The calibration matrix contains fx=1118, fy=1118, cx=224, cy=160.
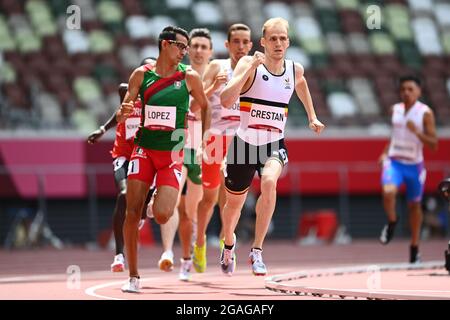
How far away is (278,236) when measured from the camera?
25.0 metres

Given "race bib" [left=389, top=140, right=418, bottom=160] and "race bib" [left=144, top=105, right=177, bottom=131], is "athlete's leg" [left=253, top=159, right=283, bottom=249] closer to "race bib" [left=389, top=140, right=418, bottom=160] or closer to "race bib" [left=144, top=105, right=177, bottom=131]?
"race bib" [left=144, top=105, right=177, bottom=131]

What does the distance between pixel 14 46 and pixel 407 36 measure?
1060 centimetres

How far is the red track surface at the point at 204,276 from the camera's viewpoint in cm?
1084

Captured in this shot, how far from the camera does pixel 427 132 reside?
16141 millimetres

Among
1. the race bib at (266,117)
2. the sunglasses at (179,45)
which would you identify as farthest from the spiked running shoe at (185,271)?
the sunglasses at (179,45)

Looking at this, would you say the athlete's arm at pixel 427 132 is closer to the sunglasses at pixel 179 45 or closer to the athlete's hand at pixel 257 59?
the athlete's hand at pixel 257 59

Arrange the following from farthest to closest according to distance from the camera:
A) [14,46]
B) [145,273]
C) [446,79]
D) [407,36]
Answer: [407,36] < [446,79] < [14,46] < [145,273]

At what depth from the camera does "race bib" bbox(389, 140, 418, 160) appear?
1603 centimetres

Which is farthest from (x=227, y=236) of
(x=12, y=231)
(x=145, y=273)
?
(x=12, y=231)

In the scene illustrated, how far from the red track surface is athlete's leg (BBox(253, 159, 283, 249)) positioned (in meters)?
0.59

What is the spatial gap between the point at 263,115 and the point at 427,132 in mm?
5531

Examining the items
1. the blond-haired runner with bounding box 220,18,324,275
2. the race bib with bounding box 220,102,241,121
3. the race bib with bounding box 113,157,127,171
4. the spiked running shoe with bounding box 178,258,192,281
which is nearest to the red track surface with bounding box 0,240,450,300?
the spiked running shoe with bounding box 178,258,192,281

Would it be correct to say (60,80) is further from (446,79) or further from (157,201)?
(157,201)

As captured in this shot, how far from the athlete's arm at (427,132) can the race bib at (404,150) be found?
0.18 meters
